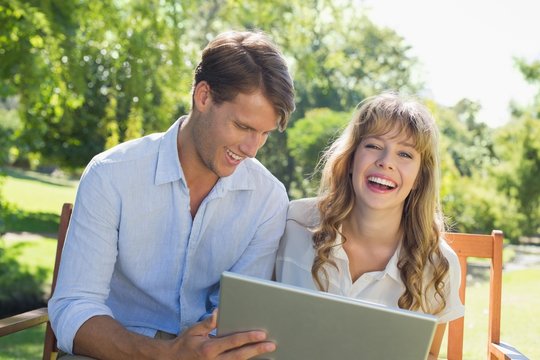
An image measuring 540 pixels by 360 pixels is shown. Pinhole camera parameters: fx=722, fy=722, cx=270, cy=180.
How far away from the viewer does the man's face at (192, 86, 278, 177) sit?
238 centimetres

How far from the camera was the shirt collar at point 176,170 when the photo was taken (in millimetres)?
2500

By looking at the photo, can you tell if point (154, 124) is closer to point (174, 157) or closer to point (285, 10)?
point (285, 10)

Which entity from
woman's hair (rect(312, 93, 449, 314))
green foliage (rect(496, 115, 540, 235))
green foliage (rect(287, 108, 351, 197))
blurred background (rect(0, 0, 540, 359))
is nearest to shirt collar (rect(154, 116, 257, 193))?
woman's hair (rect(312, 93, 449, 314))

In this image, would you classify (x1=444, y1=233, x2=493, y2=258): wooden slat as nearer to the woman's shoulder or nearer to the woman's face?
the woman's face

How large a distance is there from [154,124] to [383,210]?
839cm

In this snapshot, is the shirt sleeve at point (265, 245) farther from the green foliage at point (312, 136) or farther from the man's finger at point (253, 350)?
the green foliage at point (312, 136)

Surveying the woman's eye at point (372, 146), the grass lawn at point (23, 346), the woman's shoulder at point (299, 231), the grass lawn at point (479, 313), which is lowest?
the grass lawn at point (23, 346)

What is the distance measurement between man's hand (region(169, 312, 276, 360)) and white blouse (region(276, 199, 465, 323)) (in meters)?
0.74

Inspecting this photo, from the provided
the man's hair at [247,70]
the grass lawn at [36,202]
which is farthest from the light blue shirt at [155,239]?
the grass lawn at [36,202]

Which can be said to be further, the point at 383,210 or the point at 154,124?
the point at 154,124

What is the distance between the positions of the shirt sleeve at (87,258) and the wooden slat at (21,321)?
0.20 m

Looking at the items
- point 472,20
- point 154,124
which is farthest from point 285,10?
point 472,20

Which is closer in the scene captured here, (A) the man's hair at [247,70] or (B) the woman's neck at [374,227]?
(A) the man's hair at [247,70]

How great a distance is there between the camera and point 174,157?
8.30 feet
